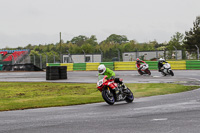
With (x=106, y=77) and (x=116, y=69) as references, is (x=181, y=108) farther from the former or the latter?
(x=116, y=69)

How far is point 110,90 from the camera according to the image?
12.2 metres

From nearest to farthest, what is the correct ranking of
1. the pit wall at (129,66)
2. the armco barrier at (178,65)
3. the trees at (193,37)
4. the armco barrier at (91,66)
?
the pit wall at (129,66)
the armco barrier at (178,65)
the armco barrier at (91,66)
the trees at (193,37)

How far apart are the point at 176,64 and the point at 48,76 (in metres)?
16.1

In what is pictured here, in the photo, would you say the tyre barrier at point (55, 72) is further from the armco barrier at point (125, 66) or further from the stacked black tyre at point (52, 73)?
the armco barrier at point (125, 66)

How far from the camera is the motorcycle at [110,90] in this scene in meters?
12.0

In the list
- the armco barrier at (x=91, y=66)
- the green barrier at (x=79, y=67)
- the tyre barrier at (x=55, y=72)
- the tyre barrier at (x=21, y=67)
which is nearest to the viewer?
the tyre barrier at (x=55, y=72)

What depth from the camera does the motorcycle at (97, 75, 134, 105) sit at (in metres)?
12.0

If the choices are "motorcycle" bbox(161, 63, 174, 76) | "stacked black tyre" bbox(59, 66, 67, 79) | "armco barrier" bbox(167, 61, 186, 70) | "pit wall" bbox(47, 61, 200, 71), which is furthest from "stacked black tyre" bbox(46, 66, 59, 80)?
"armco barrier" bbox(167, 61, 186, 70)

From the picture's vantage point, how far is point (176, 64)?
3850 cm

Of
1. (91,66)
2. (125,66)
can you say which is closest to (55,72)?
(125,66)

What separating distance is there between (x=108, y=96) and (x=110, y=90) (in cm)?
26

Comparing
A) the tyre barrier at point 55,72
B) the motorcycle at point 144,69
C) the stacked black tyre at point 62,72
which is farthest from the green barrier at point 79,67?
the tyre barrier at point 55,72

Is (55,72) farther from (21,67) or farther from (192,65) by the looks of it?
(21,67)

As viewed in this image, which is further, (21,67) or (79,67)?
(79,67)
